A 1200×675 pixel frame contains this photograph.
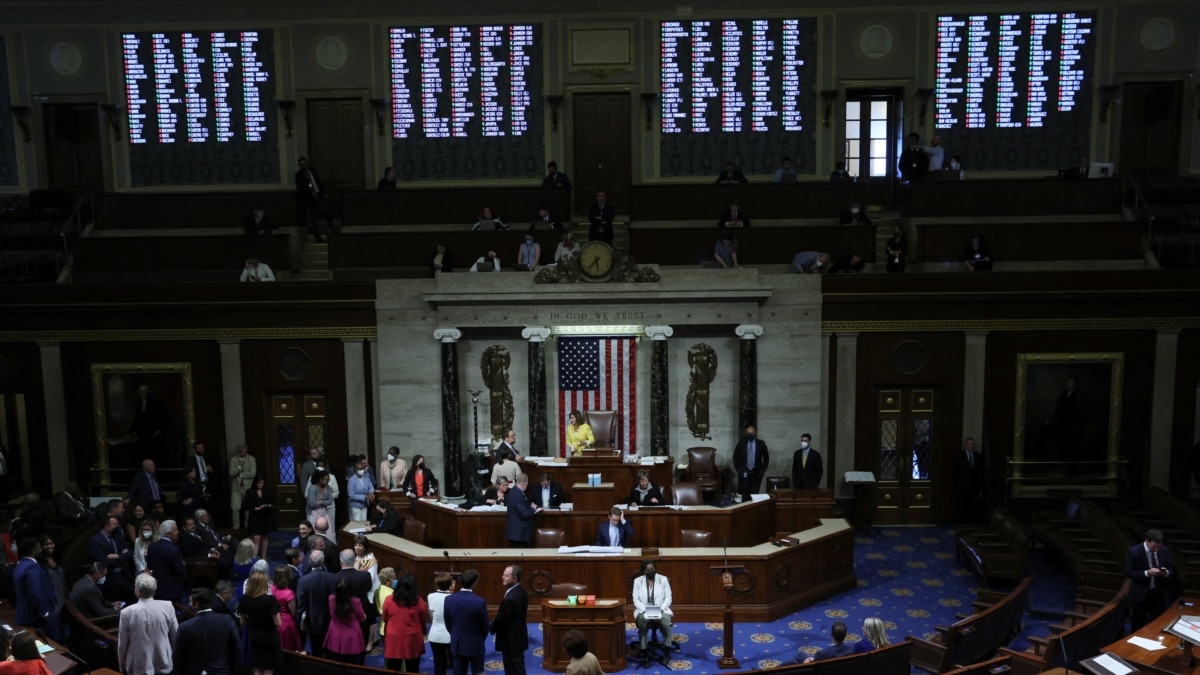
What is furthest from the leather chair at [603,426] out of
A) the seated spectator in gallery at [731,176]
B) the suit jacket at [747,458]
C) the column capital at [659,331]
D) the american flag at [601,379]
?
the seated spectator in gallery at [731,176]

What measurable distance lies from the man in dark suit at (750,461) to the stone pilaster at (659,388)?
119 centimetres


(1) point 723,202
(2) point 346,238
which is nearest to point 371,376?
(2) point 346,238

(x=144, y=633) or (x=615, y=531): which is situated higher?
(x=144, y=633)

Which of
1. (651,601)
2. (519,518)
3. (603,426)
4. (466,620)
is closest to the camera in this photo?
(466,620)

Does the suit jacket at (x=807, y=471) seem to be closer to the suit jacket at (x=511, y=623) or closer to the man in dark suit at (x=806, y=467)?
the man in dark suit at (x=806, y=467)

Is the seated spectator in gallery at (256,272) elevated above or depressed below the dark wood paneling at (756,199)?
below

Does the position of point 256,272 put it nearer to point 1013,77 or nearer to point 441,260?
point 441,260

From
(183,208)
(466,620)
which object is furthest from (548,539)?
(183,208)

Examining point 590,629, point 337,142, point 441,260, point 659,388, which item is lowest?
point 590,629

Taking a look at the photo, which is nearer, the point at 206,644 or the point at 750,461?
the point at 206,644

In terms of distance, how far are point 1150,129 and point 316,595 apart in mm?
18207

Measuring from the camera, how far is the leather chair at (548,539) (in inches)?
542

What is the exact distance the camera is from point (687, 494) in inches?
599

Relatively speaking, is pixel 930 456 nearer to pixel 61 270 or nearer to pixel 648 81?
pixel 648 81
